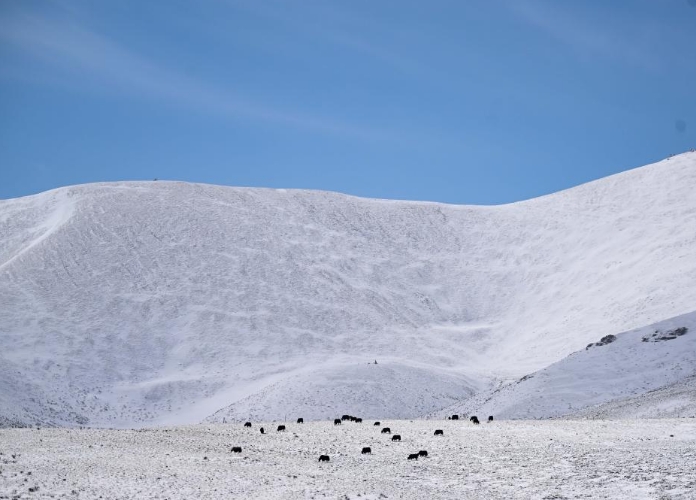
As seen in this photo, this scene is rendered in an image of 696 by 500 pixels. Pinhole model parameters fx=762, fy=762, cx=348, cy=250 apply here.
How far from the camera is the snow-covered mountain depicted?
56.1m

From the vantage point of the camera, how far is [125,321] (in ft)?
225

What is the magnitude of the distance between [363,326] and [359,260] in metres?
15.3

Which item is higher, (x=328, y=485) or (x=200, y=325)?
(x=200, y=325)

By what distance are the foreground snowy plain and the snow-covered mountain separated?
20.8 m

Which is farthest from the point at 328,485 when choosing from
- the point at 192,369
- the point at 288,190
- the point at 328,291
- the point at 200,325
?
the point at 288,190

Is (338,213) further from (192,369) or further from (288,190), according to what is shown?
(192,369)

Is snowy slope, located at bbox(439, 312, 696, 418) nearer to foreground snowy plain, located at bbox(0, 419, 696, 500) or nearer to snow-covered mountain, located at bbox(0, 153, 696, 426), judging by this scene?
snow-covered mountain, located at bbox(0, 153, 696, 426)

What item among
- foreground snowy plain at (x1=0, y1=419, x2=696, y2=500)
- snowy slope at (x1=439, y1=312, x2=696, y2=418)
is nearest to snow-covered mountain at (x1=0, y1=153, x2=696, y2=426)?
snowy slope at (x1=439, y1=312, x2=696, y2=418)

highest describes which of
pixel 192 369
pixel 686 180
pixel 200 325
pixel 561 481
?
pixel 686 180

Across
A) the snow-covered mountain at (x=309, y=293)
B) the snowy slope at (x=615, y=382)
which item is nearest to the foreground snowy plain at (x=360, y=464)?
the snowy slope at (x=615, y=382)

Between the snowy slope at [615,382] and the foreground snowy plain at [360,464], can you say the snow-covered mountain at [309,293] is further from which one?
the foreground snowy plain at [360,464]

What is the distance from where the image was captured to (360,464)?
2147 cm

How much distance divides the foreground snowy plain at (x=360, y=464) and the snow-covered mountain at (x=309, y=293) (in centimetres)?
2085

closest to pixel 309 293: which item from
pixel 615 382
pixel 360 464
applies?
pixel 615 382
